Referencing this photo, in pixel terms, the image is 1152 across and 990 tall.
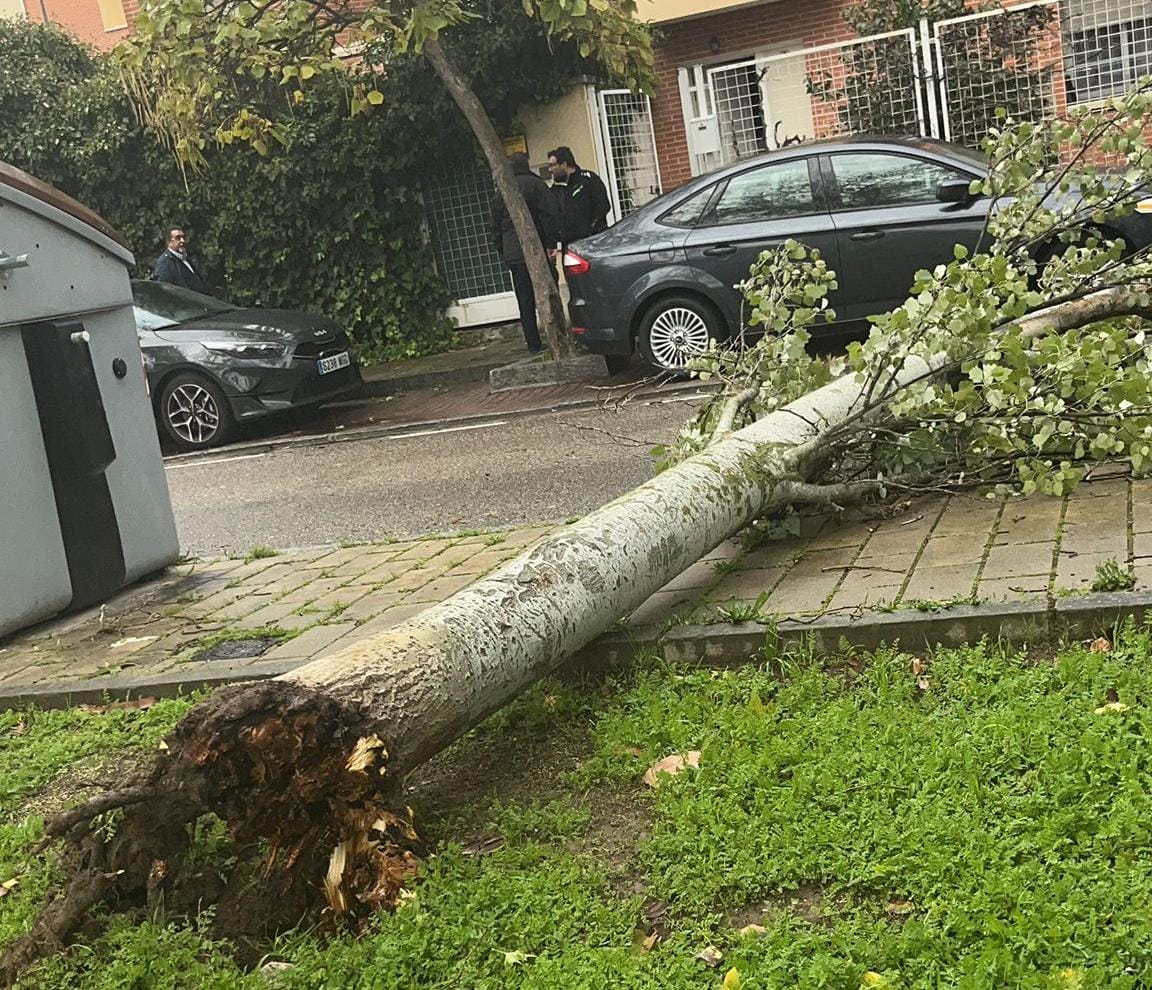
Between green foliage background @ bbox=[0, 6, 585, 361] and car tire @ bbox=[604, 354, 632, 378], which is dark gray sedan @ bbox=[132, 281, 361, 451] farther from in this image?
green foliage background @ bbox=[0, 6, 585, 361]

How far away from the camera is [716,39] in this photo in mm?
20422

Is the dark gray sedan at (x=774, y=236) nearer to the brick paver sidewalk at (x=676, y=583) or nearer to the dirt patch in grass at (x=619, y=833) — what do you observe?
the brick paver sidewalk at (x=676, y=583)

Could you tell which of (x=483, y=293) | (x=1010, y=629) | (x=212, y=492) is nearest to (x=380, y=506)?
(x=212, y=492)

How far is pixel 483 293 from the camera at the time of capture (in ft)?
62.1

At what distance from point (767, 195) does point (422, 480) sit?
448cm

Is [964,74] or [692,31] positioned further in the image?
[692,31]

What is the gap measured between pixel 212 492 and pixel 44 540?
4510 mm

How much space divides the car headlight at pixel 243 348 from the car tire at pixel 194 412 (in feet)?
1.08

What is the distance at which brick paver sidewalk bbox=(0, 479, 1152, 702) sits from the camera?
4.56m

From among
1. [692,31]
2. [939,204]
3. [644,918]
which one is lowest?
[644,918]

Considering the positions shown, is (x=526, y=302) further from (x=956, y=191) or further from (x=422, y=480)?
(x=422, y=480)

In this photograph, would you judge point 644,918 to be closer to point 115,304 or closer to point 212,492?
point 115,304

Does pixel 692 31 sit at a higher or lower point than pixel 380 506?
higher

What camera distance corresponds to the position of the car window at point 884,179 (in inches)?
452
